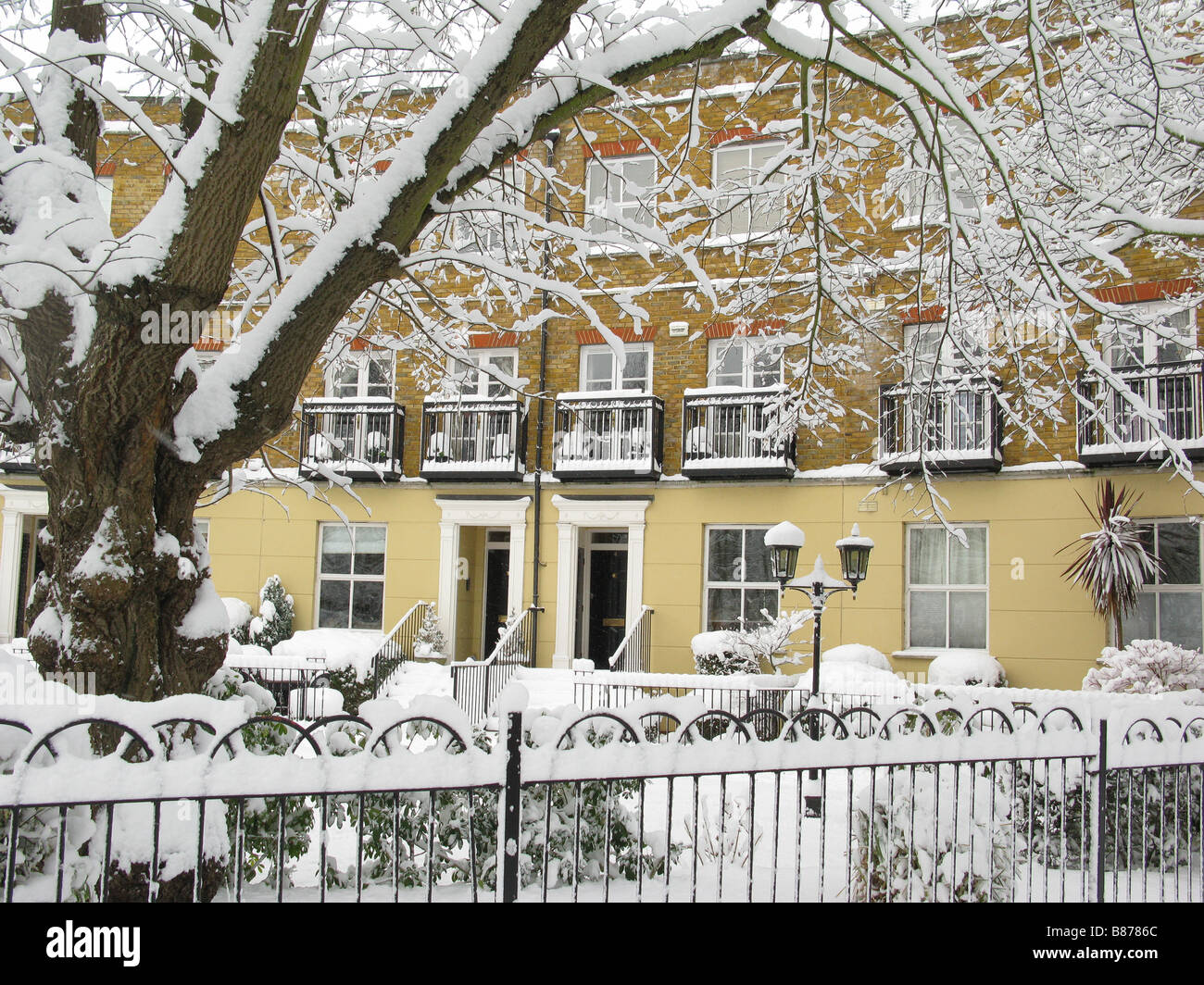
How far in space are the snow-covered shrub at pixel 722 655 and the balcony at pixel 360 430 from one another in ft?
21.5

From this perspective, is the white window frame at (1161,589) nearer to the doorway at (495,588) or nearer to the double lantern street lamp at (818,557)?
the double lantern street lamp at (818,557)

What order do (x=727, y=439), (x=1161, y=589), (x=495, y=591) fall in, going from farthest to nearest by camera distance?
(x=495, y=591)
(x=727, y=439)
(x=1161, y=589)

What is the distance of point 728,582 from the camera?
17406mm

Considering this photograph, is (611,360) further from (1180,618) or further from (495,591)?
(1180,618)

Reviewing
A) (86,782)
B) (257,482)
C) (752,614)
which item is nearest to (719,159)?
(752,614)

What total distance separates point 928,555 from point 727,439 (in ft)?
12.8

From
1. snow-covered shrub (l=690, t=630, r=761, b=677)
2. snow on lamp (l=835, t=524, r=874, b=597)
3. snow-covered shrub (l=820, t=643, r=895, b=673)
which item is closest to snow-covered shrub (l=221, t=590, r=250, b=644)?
snow-covered shrub (l=690, t=630, r=761, b=677)

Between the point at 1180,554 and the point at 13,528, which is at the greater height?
the point at 13,528

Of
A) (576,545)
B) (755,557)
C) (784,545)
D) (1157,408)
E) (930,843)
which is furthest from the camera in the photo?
(576,545)

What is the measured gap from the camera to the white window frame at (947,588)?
15828 mm

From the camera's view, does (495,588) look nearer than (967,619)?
No

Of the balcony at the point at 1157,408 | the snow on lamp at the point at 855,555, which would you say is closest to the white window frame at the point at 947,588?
the balcony at the point at 1157,408

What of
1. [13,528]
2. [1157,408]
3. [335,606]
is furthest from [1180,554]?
[13,528]
